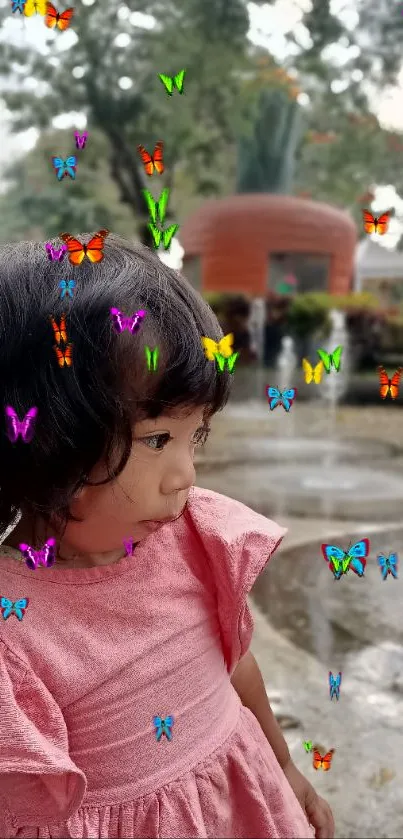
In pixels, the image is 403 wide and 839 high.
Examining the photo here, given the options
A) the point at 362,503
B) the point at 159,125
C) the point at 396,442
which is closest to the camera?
the point at 362,503

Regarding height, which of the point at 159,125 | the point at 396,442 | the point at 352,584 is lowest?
the point at 396,442

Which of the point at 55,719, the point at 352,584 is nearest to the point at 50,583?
the point at 55,719

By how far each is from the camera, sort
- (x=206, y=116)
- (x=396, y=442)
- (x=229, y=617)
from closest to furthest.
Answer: (x=229, y=617), (x=206, y=116), (x=396, y=442)

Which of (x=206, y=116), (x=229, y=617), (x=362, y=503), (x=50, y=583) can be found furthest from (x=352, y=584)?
(x=206, y=116)

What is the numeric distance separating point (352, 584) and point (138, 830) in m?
1.59

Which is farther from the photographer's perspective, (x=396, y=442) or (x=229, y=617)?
(x=396, y=442)

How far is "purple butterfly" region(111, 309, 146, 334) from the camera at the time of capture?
2.28 ft

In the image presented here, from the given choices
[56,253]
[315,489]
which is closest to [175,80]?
[56,253]

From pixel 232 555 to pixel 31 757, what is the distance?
1.02ft

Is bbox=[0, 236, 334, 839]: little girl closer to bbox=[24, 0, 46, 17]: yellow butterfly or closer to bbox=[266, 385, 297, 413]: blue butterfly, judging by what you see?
bbox=[266, 385, 297, 413]: blue butterfly

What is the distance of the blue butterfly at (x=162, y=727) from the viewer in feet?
2.81

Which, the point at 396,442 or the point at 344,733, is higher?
the point at 344,733

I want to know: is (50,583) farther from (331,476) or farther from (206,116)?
(206,116)

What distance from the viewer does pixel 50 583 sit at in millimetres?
816
